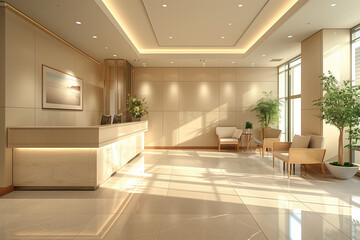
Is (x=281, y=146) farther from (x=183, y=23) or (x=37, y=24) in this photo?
(x=37, y=24)

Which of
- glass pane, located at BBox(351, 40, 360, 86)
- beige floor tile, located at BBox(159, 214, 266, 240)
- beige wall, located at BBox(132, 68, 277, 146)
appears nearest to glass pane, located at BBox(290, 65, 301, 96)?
beige wall, located at BBox(132, 68, 277, 146)

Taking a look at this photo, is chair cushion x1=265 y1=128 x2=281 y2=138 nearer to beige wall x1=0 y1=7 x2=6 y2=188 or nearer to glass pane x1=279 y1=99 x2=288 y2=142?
glass pane x1=279 y1=99 x2=288 y2=142

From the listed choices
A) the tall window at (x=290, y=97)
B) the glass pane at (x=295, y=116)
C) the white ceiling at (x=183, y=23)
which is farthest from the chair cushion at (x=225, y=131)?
the white ceiling at (x=183, y=23)

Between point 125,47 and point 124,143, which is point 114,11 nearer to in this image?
point 125,47

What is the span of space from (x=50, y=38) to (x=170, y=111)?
5639 mm

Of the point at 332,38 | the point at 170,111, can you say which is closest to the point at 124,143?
the point at 170,111

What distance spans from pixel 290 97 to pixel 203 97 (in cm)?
343

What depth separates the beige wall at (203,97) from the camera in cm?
1059

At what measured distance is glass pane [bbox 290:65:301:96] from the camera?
29.1 feet

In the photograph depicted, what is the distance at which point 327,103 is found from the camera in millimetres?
5484

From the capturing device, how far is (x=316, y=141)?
19.7 feet

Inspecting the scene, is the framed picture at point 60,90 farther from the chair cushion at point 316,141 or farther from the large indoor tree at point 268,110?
the large indoor tree at point 268,110

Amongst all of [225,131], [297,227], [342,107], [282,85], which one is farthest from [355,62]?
[225,131]

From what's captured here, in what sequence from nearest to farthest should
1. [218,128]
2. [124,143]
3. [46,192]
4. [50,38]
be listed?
1. [46,192]
2. [50,38]
3. [124,143]
4. [218,128]
